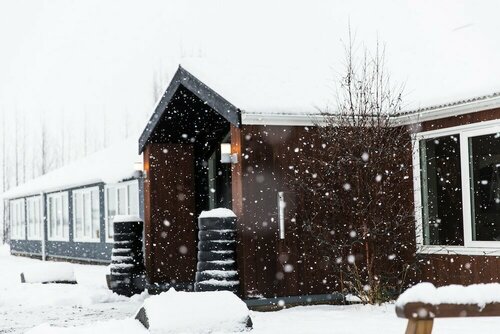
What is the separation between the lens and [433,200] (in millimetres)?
11383

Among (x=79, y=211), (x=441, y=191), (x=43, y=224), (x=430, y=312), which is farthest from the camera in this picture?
(x=43, y=224)

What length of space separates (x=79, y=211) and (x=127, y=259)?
35.1ft

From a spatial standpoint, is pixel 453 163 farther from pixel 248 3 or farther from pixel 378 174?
pixel 248 3

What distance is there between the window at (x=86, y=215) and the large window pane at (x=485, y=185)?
44.3 ft

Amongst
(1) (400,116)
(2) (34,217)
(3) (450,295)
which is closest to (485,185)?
(1) (400,116)

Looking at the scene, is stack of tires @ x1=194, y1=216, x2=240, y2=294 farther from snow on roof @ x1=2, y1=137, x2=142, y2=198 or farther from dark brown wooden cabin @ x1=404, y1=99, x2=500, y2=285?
snow on roof @ x1=2, y1=137, x2=142, y2=198

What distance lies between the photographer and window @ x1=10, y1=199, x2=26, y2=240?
3047 cm

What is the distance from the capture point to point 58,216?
25703 millimetres

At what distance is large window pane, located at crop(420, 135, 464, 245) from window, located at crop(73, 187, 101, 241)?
41.3 ft

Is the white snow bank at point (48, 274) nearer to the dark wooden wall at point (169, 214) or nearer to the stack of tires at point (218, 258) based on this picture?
the dark wooden wall at point (169, 214)

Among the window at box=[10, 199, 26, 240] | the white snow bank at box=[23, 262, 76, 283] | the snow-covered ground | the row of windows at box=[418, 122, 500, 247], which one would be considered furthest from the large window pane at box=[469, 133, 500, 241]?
the window at box=[10, 199, 26, 240]

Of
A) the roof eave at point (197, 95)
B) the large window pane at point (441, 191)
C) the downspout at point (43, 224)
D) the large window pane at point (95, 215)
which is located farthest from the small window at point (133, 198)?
the large window pane at point (441, 191)

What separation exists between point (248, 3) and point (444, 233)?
51.3m

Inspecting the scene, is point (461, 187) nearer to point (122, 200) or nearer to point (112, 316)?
point (112, 316)
